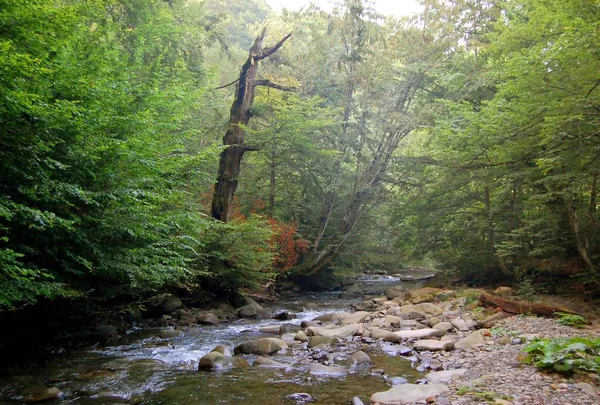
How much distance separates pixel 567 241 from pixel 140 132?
10.8m

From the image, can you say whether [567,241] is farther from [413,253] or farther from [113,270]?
[113,270]

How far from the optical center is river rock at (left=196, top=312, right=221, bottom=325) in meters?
10.2

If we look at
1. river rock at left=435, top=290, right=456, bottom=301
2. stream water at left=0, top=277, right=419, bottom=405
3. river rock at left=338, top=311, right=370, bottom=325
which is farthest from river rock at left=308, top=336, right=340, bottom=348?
river rock at left=435, top=290, right=456, bottom=301

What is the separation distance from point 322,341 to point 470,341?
2.66 metres

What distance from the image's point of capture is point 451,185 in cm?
1312

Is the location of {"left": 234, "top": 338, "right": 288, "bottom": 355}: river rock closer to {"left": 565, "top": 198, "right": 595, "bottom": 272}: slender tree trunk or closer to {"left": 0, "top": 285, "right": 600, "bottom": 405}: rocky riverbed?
{"left": 0, "top": 285, "right": 600, "bottom": 405}: rocky riverbed

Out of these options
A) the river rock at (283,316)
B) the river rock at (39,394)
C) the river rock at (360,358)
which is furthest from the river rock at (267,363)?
the river rock at (283,316)

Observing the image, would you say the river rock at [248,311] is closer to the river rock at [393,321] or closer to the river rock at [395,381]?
the river rock at [393,321]

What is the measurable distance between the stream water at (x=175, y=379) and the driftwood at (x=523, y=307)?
3733mm

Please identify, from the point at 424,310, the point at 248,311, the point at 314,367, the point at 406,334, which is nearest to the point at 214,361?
the point at 314,367

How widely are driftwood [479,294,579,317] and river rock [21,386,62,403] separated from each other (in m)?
8.69

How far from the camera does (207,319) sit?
1025 cm

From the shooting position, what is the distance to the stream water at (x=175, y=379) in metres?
Answer: 4.92

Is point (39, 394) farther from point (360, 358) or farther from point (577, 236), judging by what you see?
point (577, 236)
